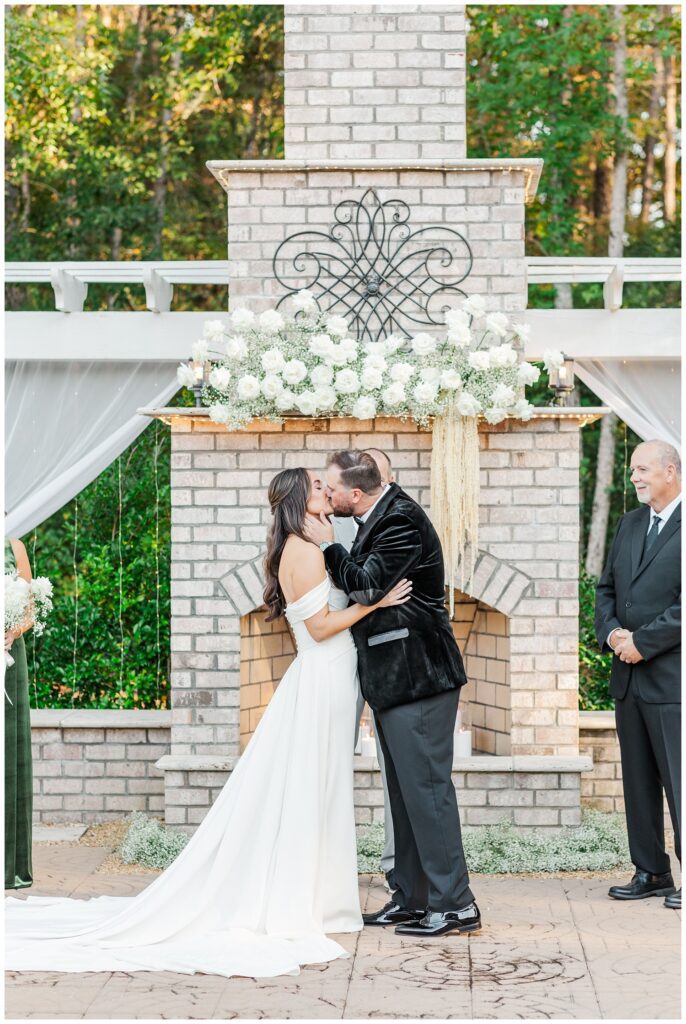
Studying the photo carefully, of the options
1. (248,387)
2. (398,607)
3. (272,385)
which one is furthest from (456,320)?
(398,607)

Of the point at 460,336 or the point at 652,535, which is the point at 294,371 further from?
the point at 652,535

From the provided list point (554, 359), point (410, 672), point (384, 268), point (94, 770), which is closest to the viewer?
point (410, 672)

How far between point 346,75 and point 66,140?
6.26 metres

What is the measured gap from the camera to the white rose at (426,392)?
16.9 feet

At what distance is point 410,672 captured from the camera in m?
4.24

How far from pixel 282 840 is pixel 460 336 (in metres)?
2.41

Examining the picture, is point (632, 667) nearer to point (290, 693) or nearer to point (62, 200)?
point (290, 693)

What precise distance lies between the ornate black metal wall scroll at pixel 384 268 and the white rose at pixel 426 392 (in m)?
0.51

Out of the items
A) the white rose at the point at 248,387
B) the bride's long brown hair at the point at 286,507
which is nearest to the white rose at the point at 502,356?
the white rose at the point at 248,387

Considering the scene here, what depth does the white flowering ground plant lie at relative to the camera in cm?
518

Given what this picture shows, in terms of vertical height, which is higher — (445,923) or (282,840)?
(282,840)

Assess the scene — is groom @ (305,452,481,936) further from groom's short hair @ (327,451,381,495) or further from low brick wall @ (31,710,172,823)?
low brick wall @ (31,710,172,823)

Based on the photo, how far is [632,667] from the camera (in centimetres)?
472

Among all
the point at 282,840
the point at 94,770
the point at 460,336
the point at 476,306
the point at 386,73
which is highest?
the point at 386,73
